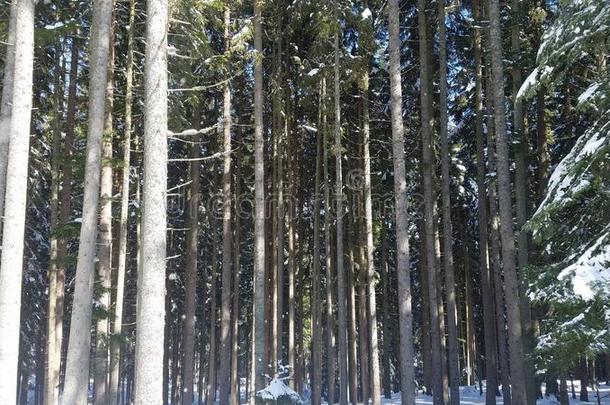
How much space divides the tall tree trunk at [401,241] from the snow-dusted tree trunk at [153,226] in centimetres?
583

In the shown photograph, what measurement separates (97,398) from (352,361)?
14773mm

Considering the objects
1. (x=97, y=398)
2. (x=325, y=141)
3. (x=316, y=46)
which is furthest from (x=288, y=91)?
(x=97, y=398)

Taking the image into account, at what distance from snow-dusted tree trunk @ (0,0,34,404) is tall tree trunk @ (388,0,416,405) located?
746 cm

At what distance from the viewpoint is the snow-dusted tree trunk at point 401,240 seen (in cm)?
1130

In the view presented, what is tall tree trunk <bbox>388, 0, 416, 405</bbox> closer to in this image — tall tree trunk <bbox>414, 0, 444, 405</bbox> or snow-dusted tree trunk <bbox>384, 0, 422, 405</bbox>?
snow-dusted tree trunk <bbox>384, 0, 422, 405</bbox>

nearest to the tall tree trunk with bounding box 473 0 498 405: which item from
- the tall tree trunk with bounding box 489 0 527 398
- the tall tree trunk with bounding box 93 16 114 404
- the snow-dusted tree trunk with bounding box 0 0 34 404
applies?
the tall tree trunk with bounding box 489 0 527 398

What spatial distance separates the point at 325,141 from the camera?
19.4 meters

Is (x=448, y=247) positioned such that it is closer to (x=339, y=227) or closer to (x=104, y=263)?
(x=339, y=227)

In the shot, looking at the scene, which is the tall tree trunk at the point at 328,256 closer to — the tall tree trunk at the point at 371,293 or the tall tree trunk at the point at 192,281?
the tall tree trunk at the point at 371,293

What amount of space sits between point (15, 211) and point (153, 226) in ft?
11.2

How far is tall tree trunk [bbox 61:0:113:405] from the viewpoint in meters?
9.82

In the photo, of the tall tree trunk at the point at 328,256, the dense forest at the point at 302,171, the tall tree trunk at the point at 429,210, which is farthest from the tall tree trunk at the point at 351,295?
the tall tree trunk at the point at 429,210

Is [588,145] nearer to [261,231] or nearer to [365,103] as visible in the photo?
[261,231]

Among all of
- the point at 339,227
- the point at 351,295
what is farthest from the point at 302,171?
the point at 339,227
